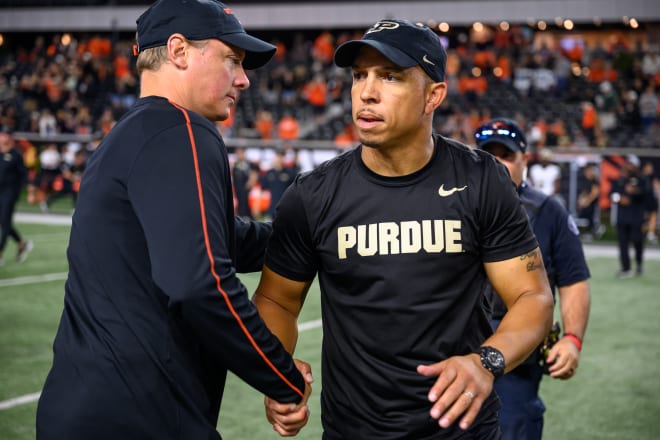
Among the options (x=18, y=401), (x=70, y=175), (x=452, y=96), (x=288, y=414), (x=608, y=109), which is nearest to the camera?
(x=288, y=414)

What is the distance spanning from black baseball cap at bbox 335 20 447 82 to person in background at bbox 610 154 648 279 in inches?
504

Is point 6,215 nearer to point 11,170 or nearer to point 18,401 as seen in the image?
point 11,170

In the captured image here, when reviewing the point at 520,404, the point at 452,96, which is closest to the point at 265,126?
the point at 452,96

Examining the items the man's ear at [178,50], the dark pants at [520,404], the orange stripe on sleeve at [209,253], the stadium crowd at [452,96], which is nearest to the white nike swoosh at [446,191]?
the orange stripe on sleeve at [209,253]

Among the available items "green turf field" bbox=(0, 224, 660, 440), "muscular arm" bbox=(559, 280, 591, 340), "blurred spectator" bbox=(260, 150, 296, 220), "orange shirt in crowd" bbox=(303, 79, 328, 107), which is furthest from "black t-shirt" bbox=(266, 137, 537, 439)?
"orange shirt in crowd" bbox=(303, 79, 328, 107)

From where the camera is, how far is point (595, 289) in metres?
13.6

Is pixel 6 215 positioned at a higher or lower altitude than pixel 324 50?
lower

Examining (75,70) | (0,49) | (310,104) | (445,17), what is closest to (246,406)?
(310,104)

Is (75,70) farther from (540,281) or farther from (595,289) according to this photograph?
(540,281)

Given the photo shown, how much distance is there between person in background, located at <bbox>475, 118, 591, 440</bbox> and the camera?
4.63 meters

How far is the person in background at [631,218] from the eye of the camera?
49.6 feet

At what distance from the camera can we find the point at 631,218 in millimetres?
15500

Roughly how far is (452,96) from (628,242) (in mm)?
14008

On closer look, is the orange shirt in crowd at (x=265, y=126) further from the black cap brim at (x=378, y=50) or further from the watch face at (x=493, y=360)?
the watch face at (x=493, y=360)
